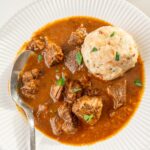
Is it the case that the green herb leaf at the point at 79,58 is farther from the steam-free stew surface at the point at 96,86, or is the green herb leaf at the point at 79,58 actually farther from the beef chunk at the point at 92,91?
the beef chunk at the point at 92,91

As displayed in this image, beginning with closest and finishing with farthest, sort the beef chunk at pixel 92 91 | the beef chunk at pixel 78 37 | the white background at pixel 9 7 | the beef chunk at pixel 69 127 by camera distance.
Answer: the beef chunk at pixel 69 127
the beef chunk at pixel 92 91
the beef chunk at pixel 78 37
the white background at pixel 9 7

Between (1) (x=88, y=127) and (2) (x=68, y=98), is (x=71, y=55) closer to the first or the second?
(2) (x=68, y=98)

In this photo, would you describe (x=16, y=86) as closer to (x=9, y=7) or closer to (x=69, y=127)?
(x=69, y=127)

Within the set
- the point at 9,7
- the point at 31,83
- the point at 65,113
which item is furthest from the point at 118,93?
the point at 9,7

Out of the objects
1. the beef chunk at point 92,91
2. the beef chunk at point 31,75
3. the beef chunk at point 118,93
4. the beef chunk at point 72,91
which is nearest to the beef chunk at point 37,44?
the beef chunk at point 31,75

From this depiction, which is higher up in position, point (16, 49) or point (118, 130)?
point (16, 49)

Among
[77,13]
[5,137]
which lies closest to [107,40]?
[77,13]

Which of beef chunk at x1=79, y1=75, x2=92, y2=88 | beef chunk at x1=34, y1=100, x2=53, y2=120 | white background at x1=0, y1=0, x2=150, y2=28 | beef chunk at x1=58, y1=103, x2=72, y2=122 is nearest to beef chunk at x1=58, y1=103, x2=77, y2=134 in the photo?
beef chunk at x1=58, y1=103, x2=72, y2=122

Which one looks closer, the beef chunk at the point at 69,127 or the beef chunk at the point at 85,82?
the beef chunk at the point at 69,127
